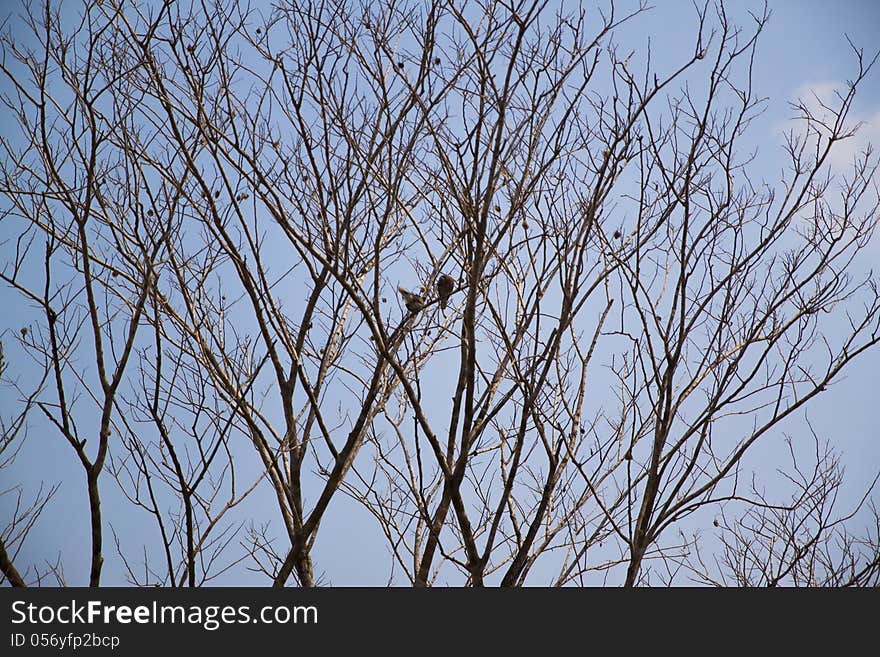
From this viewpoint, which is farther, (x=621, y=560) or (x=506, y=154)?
(x=621, y=560)

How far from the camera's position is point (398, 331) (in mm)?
2854

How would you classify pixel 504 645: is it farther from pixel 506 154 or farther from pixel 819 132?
pixel 819 132

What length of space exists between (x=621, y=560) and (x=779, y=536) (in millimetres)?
807

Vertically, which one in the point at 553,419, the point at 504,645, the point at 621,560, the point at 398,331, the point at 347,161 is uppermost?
the point at 347,161

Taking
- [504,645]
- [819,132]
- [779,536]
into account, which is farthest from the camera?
[779,536]

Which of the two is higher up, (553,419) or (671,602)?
(553,419)

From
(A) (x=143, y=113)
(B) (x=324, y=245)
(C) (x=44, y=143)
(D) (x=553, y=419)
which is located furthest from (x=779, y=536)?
(C) (x=44, y=143)

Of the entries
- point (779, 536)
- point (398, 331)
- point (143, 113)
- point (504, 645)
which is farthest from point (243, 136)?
point (779, 536)

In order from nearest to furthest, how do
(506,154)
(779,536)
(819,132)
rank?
(506,154) → (819,132) → (779,536)

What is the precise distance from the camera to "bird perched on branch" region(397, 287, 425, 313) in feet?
9.50

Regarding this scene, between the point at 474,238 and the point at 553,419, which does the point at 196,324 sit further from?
the point at 553,419

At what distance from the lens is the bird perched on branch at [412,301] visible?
289cm

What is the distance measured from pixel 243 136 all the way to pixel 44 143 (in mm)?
631

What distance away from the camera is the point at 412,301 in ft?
9.57
